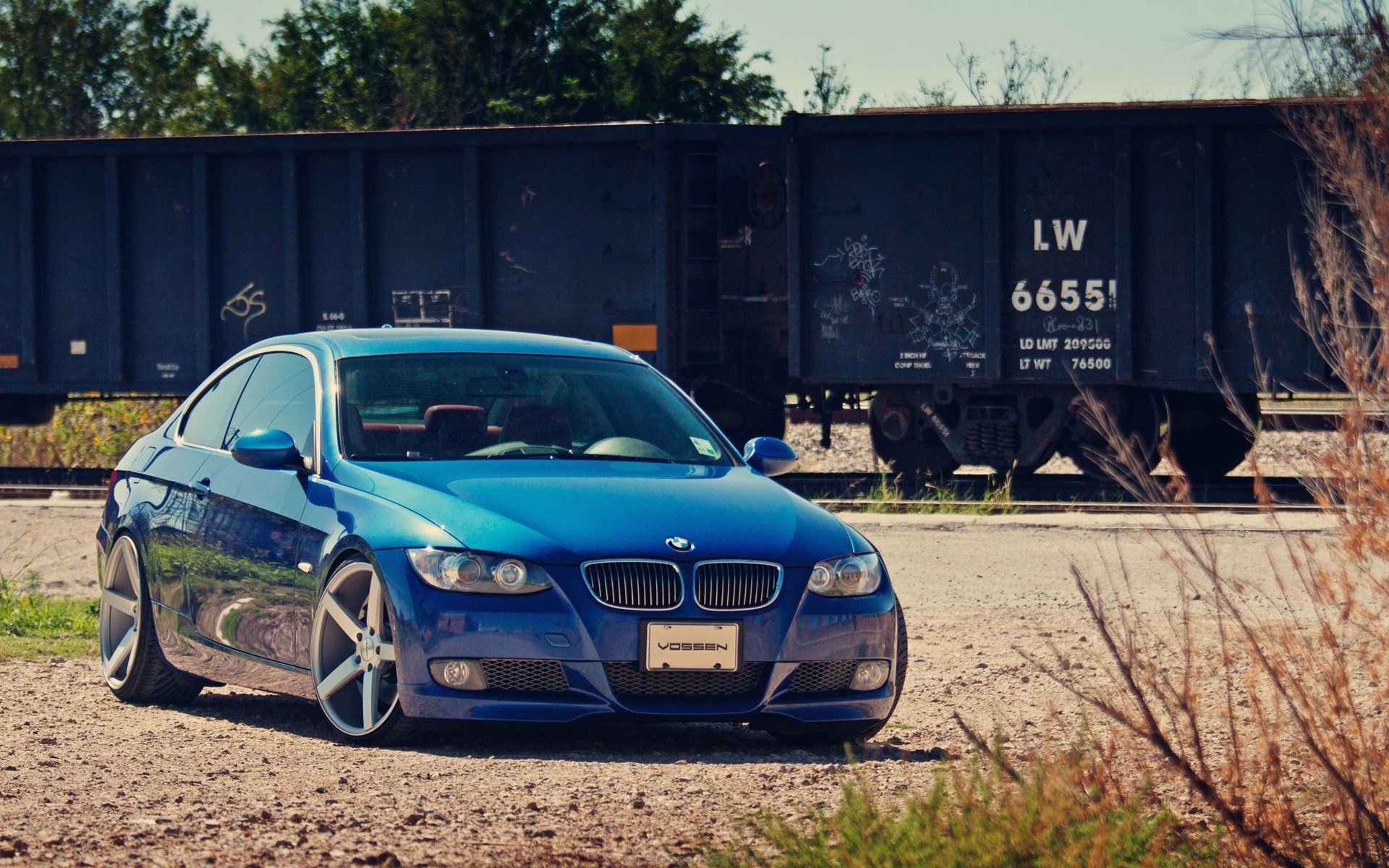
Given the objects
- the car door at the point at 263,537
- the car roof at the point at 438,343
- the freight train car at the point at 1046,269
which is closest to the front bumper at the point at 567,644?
the car door at the point at 263,537

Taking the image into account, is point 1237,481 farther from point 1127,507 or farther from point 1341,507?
point 1341,507

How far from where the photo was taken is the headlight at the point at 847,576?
18.5ft

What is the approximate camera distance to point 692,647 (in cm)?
543

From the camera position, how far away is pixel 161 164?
55.1 ft

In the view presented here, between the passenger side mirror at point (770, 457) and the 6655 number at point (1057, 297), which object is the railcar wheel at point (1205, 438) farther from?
the passenger side mirror at point (770, 457)

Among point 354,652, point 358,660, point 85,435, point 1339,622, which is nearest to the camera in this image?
point 1339,622

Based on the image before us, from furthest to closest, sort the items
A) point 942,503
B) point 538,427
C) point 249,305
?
point 249,305, point 942,503, point 538,427

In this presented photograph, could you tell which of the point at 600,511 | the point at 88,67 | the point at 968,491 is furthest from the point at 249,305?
the point at 88,67

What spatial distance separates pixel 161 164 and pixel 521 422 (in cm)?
1139

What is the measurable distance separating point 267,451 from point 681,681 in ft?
5.51

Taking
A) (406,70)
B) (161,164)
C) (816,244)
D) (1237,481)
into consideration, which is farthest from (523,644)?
(406,70)

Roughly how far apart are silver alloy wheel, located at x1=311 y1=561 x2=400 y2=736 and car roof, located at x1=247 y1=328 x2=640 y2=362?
1206 mm

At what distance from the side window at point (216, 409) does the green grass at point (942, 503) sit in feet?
22.1

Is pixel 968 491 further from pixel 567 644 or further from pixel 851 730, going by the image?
pixel 567 644
